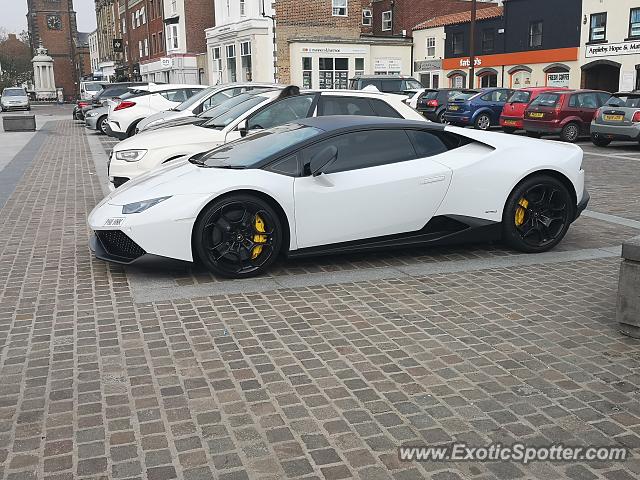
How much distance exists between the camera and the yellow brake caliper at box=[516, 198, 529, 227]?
6.68 meters

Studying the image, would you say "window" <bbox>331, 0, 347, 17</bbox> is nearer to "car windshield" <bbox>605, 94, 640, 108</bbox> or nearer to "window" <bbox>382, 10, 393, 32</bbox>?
"window" <bbox>382, 10, 393, 32</bbox>

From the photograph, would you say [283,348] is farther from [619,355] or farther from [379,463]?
[619,355]

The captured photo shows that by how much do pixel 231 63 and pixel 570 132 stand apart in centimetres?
3008

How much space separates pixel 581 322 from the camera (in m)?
4.86

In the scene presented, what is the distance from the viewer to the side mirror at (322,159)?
575cm

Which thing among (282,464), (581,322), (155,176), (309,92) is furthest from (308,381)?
(309,92)

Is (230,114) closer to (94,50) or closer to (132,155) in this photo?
(132,155)

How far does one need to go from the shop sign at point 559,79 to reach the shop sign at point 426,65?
9921 mm

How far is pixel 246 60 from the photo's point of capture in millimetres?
43188

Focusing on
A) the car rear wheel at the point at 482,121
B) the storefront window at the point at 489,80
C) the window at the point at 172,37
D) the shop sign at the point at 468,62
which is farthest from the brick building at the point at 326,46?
the car rear wheel at the point at 482,121

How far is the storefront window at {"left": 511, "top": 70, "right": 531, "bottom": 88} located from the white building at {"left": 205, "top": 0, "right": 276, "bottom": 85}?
14.7m

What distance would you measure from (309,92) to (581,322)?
18.6ft

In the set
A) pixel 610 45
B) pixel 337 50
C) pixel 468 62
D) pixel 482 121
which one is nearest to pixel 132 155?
pixel 482 121

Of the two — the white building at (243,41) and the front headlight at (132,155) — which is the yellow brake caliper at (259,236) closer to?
the front headlight at (132,155)
